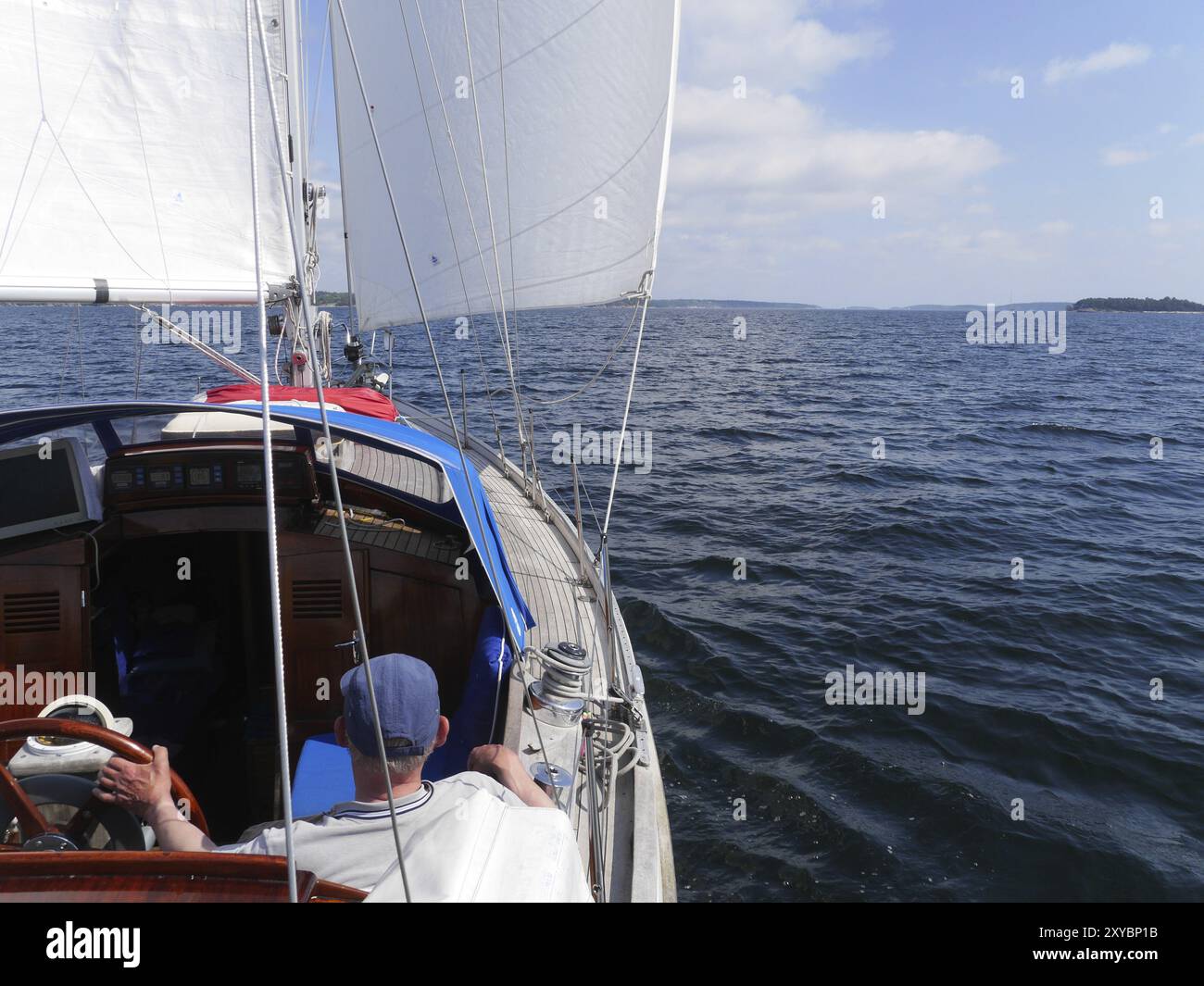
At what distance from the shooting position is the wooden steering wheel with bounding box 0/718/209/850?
7.50ft

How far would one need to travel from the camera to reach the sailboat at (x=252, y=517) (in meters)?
2.75

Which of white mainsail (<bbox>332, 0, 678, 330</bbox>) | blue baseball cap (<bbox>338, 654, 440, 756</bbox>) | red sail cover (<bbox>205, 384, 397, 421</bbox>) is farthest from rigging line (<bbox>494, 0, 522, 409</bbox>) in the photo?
blue baseball cap (<bbox>338, 654, 440, 756</bbox>)

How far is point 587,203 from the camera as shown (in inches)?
305

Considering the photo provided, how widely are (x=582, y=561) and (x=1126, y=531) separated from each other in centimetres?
1060

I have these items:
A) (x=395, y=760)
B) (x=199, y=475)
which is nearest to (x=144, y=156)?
(x=199, y=475)

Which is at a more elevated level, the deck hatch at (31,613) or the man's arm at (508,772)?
the deck hatch at (31,613)

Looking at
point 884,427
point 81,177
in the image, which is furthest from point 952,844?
point 884,427

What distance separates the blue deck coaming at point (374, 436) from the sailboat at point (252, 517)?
0.02 metres

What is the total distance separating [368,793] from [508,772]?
0.72 m

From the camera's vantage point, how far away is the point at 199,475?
16.2ft

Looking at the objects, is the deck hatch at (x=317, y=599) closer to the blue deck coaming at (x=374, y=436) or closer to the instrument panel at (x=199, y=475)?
the instrument panel at (x=199, y=475)

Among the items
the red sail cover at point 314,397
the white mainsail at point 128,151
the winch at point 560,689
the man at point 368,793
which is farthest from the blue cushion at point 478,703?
the white mainsail at point 128,151

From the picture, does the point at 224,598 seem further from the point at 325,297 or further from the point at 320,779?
the point at 325,297

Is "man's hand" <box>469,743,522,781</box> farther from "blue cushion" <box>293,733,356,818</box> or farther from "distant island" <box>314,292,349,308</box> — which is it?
"distant island" <box>314,292,349,308</box>
